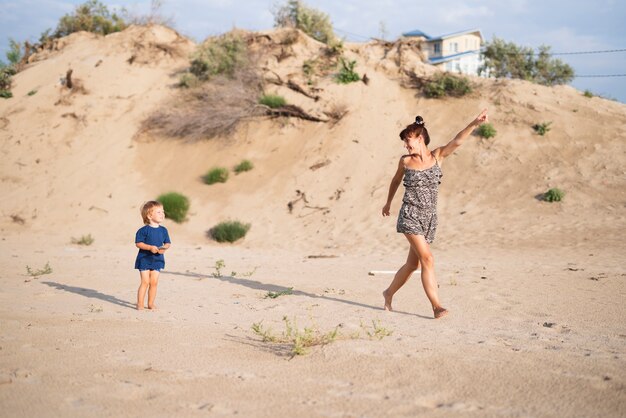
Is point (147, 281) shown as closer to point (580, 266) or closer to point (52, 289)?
point (52, 289)

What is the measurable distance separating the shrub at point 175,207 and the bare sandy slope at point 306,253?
16.8 inches

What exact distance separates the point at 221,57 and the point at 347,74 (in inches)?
187

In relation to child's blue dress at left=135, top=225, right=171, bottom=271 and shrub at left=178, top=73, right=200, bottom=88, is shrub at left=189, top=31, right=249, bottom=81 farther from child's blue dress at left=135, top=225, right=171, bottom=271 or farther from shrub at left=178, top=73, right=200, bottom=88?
child's blue dress at left=135, top=225, right=171, bottom=271

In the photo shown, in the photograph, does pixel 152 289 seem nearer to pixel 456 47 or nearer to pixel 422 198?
pixel 422 198

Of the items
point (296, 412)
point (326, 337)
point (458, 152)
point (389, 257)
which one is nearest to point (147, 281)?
point (326, 337)

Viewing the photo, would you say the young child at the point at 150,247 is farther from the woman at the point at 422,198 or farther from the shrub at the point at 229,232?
the shrub at the point at 229,232

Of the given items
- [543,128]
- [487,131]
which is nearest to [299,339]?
[487,131]

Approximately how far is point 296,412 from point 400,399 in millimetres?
587

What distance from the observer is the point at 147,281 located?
5.82 m

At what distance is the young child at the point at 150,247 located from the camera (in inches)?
225

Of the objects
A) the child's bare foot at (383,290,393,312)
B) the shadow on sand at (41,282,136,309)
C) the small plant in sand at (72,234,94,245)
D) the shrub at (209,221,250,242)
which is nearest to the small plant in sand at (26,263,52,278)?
the shadow on sand at (41,282,136,309)

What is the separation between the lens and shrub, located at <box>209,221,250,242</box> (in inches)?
515

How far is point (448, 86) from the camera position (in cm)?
1684

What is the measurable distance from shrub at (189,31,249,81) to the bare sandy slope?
866 mm
